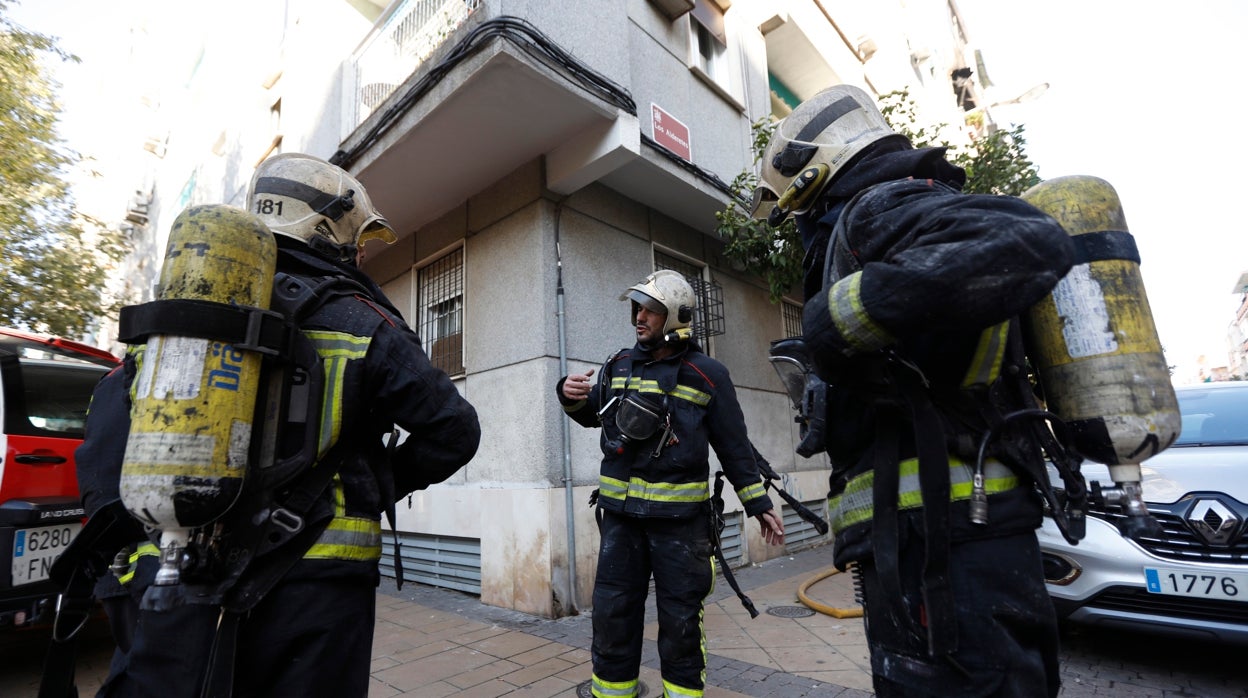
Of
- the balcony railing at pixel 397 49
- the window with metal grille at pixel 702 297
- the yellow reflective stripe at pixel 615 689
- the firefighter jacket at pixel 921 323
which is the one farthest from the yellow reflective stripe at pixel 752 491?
the balcony railing at pixel 397 49

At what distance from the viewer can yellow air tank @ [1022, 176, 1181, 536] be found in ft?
4.06

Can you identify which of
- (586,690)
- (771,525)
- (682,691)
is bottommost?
(586,690)

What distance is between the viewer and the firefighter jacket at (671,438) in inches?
108

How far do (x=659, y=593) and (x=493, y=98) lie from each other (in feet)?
12.4

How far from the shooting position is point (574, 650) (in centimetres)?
374

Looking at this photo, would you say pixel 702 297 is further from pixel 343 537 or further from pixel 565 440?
pixel 343 537

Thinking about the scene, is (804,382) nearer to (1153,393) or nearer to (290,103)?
(1153,393)

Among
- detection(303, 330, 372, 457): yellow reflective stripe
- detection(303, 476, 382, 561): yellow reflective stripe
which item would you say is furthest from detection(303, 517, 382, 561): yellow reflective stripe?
detection(303, 330, 372, 457): yellow reflective stripe

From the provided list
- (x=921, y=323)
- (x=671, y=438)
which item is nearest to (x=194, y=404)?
(x=921, y=323)

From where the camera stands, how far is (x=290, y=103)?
329 inches

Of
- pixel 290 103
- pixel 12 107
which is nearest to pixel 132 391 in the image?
pixel 290 103

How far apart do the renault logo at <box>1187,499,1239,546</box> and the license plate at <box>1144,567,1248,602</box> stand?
159mm

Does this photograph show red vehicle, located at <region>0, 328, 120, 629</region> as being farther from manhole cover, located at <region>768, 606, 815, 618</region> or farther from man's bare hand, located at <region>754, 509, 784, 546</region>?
manhole cover, located at <region>768, 606, 815, 618</region>

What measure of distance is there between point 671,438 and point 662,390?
0.25 meters
